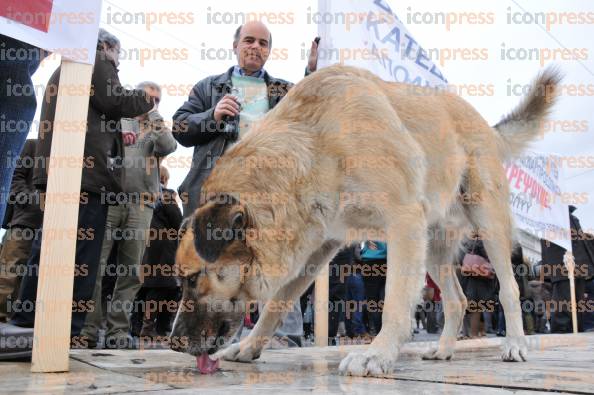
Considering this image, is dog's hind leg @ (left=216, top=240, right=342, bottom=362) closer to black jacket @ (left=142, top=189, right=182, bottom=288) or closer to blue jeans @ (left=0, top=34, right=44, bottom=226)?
blue jeans @ (left=0, top=34, right=44, bottom=226)

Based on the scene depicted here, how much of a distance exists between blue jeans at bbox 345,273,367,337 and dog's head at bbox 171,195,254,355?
5.96 m

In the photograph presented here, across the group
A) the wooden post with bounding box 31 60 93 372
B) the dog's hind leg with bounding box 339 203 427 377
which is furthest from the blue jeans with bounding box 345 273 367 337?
the wooden post with bounding box 31 60 93 372

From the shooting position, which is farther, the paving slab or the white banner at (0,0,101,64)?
the white banner at (0,0,101,64)

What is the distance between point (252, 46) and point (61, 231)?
259cm

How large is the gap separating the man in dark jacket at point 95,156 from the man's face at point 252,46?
3.04 ft

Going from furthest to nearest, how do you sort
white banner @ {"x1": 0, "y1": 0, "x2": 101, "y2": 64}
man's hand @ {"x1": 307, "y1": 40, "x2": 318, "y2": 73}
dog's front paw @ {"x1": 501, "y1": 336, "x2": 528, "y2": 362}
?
1. man's hand @ {"x1": 307, "y1": 40, "x2": 318, "y2": 73}
2. dog's front paw @ {"x1": 501, "y1": 336, "x2": 528, "y2": 362}
3. white banner @ {"x1": 0, "y1": 0, "x2": 101, "y2": 64}

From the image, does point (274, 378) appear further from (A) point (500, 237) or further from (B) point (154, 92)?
(B) point (154, 92)

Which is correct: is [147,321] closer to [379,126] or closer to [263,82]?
[263,82]

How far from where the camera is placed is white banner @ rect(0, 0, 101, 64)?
254cm

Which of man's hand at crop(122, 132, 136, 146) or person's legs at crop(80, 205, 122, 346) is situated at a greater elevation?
man's hand at crop(122, 132, 136, 146)

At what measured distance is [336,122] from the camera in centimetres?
329

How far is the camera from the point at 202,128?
4258mm

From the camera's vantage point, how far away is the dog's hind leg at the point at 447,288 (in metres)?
4.10

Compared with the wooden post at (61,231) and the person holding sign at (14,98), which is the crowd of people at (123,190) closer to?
the person holding sign at (14,98)
